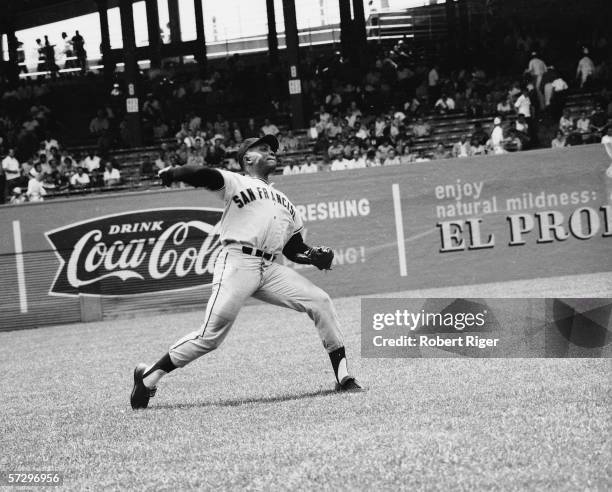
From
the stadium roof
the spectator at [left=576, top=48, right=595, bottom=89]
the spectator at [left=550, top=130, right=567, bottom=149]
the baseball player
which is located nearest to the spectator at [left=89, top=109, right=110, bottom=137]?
the stadium roof

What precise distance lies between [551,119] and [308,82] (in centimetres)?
910

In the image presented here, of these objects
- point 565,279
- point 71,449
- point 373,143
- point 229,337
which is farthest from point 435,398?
point 373,143

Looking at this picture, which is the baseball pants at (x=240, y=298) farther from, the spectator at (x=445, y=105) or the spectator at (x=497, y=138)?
the spectator at (x=445, y=105)

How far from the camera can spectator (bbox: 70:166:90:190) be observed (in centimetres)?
2156

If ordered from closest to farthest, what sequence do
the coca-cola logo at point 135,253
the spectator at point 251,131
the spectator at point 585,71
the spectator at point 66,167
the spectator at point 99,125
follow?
the coca-cola logo at point 135,253 < the spectator at point 66,167 < the spectator at point 585,71 < the spectator at point 251,131 < the spectator at point 99,125

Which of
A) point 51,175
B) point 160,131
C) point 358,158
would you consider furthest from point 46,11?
point 358,158

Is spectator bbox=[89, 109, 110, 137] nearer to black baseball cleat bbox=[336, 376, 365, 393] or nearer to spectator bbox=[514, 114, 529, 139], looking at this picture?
spectator bbox=[514, 114, 529, 139]

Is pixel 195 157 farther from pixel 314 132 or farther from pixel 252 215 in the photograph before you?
pixel 252 215

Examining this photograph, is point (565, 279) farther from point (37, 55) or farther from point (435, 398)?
point (37, 55)

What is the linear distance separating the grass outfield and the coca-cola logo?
590 cm

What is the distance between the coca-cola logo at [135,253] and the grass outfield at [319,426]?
232 inches

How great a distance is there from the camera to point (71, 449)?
5566mm

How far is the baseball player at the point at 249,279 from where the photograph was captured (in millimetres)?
6844

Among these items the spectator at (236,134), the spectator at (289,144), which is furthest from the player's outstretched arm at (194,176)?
the spectator at (236,134)
